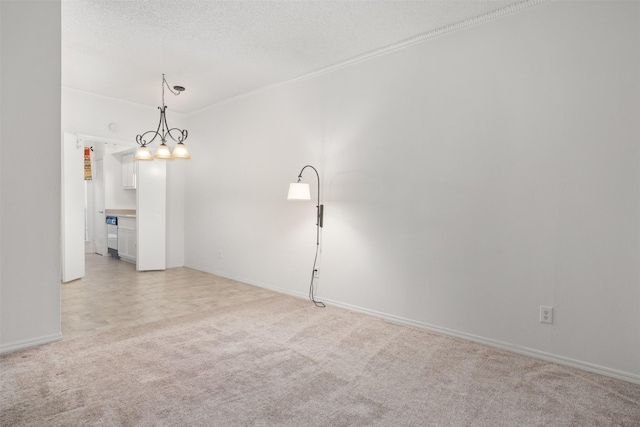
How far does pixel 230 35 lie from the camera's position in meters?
3.58

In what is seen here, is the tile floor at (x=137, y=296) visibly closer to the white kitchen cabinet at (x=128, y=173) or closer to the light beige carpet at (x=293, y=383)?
the light beige carpet at (x=293, y=383)

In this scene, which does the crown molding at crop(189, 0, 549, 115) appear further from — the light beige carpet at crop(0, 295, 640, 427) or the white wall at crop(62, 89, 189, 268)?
the light beige carpet at crop(0, 295, 640, 427)

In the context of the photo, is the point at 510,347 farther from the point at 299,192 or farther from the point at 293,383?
the point at 299,192

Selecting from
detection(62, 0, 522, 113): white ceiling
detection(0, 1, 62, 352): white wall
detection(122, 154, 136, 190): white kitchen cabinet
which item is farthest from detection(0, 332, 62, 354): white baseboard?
detection(122, 154, 136, 190): white kitchen cabinet

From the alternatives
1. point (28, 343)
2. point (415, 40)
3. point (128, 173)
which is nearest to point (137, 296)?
point (28, 343)

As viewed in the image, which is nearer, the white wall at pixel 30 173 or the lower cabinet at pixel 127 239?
the white wall at pixel 30 173

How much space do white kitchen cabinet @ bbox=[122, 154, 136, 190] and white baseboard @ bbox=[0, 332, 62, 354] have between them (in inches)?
199

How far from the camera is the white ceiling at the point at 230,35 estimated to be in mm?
3074

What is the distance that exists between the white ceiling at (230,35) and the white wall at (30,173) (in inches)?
19.2

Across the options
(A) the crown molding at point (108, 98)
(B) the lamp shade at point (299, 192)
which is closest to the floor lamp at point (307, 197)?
(B) the lamp shade at point (299, 192)

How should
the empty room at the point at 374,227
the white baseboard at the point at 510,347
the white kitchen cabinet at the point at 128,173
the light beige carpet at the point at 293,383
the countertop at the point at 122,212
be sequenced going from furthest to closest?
the white kitchen cabinet at the point at 128,173
the countertop at the point at 122,212
the white baseboard at the point at 510,347
the empty room at the point at 374,227
the light beige carpet at the point at 293,383

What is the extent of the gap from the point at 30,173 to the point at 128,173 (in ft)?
17.1

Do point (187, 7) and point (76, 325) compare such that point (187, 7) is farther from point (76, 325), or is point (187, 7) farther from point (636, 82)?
point (636, 82)

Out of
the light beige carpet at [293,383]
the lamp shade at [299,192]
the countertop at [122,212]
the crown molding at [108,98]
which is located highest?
the crown molding at [108,98]
